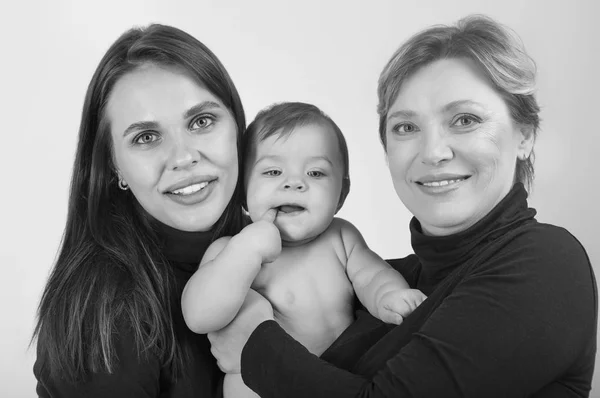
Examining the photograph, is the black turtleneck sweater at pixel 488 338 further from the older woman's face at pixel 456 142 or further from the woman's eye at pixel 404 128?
the woman's eye at pixel 404 128

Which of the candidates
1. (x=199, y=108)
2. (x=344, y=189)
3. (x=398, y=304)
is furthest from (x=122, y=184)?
(x=398, y=304)

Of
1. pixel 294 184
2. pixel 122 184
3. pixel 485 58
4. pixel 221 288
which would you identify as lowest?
pixel 221 288

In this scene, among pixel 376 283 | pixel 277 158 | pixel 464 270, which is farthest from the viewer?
pixel 277 158

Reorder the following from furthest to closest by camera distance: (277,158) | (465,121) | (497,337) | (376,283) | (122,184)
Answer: (122,184), (277,158), (376,283), (465,121), (497,337)

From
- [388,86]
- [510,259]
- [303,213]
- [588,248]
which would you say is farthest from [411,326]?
[588,248]

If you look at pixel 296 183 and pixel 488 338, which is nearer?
pixel 488 338

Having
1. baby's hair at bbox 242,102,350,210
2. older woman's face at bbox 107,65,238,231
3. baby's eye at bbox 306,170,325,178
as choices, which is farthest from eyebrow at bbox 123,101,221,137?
baby's eye at bbox 306,170,325,178

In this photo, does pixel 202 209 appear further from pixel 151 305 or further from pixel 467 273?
pixel 467 273

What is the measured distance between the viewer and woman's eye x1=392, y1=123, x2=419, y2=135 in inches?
101

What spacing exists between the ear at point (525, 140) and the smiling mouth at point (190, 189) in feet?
3.84

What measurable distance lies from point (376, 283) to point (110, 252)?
1.01m

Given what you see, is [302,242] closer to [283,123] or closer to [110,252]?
[283,123]

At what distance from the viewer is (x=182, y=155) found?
2842mm

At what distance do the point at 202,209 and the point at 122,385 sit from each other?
2.38 ft
